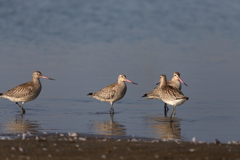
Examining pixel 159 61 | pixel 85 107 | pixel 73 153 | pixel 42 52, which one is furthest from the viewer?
pixel 42 52

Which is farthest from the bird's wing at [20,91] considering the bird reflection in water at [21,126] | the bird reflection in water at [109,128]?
the bird reflection in water at [109,128]

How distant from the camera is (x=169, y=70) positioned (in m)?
19.8

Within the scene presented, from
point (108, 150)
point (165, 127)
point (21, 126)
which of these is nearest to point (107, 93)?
point (165, 127)

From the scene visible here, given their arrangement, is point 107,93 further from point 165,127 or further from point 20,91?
point 165,127

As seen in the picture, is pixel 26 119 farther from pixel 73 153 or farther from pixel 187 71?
pixel 187 71

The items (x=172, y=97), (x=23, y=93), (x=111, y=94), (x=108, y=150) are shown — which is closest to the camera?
(x=108, y=150)

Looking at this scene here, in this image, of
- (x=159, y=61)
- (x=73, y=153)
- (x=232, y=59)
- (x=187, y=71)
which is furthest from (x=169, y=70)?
(x=73, y=153)

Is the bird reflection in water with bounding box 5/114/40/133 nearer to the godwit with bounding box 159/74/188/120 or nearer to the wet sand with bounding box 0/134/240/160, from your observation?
the wet sand with bounding box 0/134/240/160

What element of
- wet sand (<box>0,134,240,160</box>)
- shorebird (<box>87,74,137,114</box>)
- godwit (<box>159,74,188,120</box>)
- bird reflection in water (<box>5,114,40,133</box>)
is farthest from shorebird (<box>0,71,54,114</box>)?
wet sand (<box>0,134,240,160</box>)

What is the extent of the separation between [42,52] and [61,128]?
13.4 m

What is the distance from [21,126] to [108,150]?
4.60 metres

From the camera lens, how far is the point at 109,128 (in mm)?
11484

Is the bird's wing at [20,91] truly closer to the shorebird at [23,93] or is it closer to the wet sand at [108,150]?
the shorebird at [23,93]

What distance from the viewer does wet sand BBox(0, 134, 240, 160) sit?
281 inches
